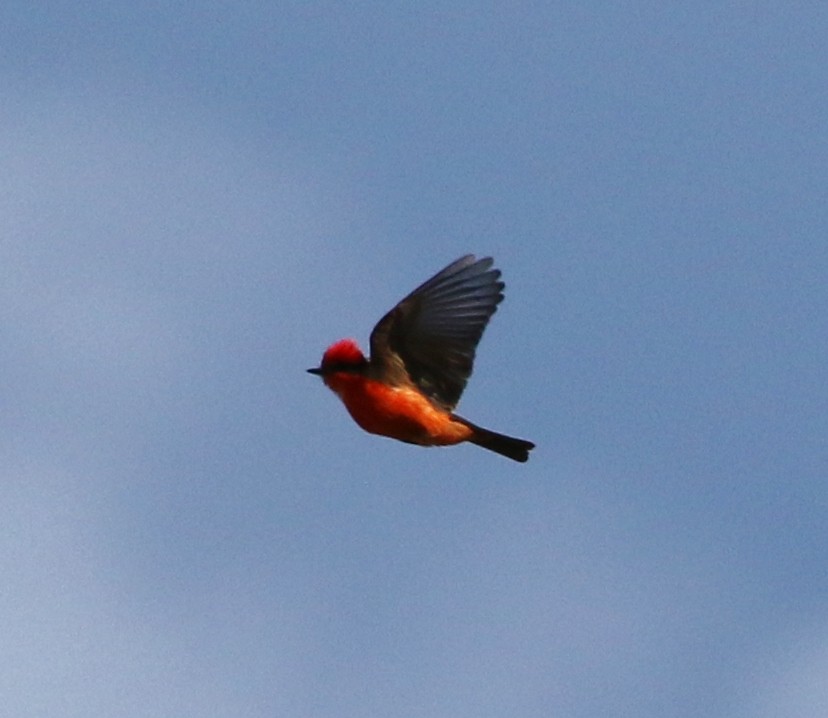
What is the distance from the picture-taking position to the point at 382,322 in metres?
25.3

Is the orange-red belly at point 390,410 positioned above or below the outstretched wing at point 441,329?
below

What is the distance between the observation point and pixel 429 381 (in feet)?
84.0

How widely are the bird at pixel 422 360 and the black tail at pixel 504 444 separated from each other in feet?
1.15

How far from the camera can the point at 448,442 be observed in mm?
25719

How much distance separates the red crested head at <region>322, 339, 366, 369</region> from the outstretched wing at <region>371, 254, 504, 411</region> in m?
0.15

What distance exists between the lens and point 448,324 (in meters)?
25.5

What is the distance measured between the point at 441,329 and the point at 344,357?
737 millimetres

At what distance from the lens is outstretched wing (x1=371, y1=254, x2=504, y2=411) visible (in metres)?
25.3

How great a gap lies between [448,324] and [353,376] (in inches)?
31.1

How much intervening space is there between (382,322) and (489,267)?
85cm

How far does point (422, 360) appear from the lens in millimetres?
25500

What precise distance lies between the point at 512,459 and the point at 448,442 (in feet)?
1.94

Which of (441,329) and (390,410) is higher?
(441,329)

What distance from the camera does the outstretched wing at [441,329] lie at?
83.1ft
